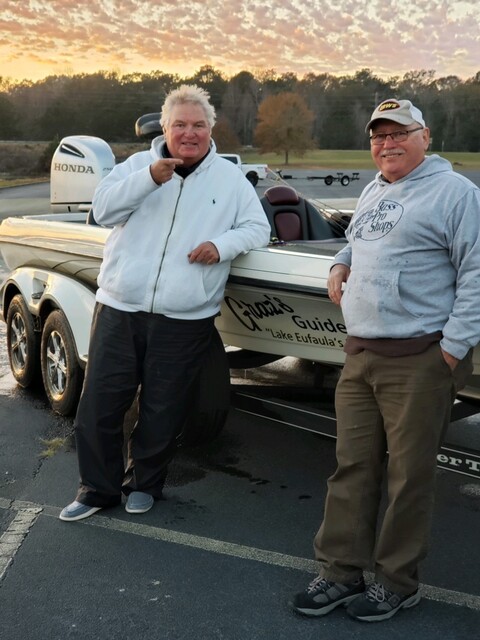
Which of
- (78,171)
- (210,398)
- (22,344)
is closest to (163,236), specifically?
(210,398)

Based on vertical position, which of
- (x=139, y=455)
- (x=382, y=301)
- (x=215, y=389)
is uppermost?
(x=382, y=301)

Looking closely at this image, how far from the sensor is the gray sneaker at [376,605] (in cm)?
261

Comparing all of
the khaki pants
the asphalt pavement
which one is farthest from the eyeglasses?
the asphalt pavement

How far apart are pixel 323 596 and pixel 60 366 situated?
8.45 feet

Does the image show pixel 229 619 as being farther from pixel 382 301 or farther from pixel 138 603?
pixel 382 301

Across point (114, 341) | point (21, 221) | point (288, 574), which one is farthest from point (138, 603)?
point (21, 221)

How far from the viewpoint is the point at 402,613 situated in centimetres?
267

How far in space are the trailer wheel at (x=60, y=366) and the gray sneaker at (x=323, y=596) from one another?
225 cm

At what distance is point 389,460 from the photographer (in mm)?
2594

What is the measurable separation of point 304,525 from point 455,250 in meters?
1.58

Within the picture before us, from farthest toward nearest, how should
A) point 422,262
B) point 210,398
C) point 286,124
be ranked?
1. point 286,124
2. point 210,398
3. point 422,262

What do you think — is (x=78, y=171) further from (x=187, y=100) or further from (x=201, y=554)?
(x=201, y=554)

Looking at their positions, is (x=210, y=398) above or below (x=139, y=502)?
above

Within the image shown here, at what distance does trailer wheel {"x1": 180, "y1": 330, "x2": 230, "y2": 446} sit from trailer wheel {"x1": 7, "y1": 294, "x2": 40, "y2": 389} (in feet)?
5.54
